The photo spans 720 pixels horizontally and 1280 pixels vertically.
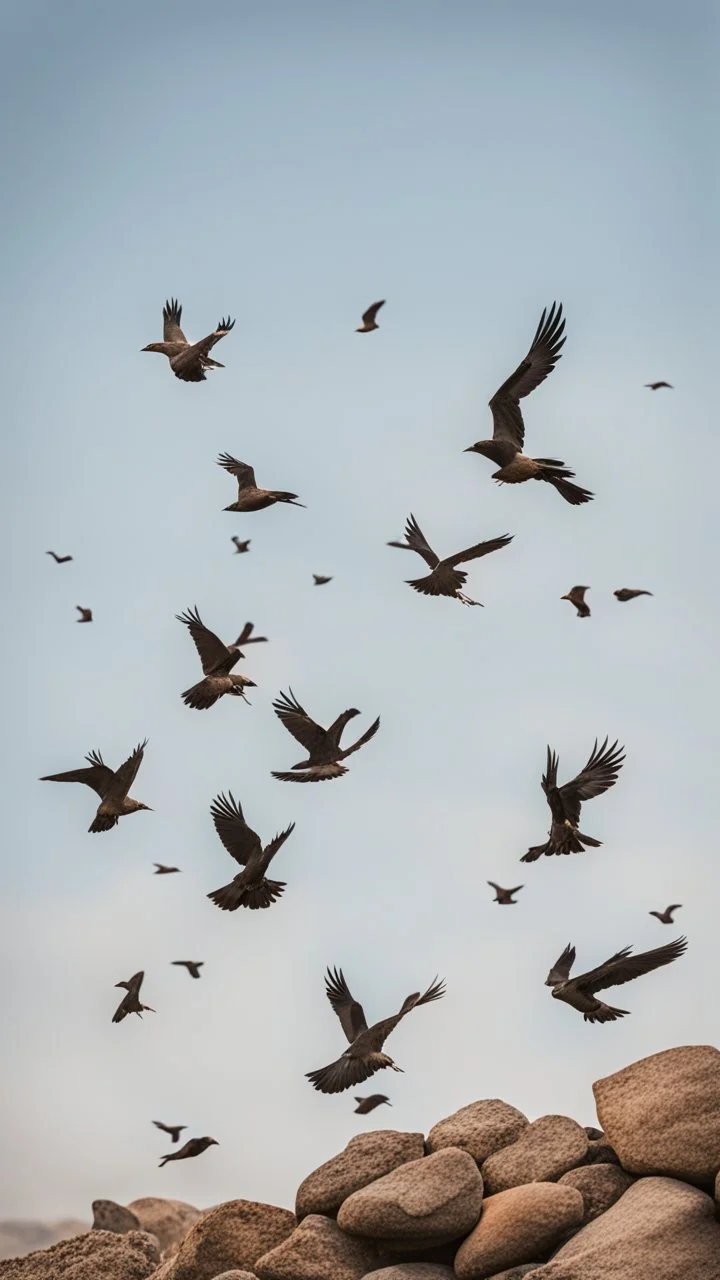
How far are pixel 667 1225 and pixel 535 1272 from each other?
115 centimetres

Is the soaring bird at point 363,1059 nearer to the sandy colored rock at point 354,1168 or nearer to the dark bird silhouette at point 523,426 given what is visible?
the sandy colored rock at point 354,1168

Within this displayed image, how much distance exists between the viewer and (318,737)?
1557 centimetres

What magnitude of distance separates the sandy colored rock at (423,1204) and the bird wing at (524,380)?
658cm

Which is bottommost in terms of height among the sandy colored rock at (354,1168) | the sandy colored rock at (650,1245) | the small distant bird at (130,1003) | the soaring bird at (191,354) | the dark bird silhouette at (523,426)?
the sandy colored rock at (650,1245)

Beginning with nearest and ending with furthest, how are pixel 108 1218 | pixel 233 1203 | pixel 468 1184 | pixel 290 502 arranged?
1. pixel 468 1184
2. pixel 233 1203
3. pixel 290 502
4. pixel 108 1218

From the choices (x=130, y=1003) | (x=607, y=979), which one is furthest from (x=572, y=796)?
(x=130, y=1003)

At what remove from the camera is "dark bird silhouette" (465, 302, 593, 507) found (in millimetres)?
14664

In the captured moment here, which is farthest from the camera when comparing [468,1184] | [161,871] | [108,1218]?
[108,1218]

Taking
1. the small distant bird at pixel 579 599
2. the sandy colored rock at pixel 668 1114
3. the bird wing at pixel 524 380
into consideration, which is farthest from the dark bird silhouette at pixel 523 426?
the sandy colored rock at pixel 668 1114

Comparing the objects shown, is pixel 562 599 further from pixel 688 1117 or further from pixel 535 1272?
pixel 535 1272

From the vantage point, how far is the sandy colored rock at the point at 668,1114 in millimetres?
13664

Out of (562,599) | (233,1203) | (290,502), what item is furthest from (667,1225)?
(290,502)

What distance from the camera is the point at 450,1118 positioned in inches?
603

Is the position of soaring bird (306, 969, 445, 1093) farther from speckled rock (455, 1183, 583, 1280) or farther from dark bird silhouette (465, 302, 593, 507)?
dark bird silhouette (465, 302, 593, 507)
